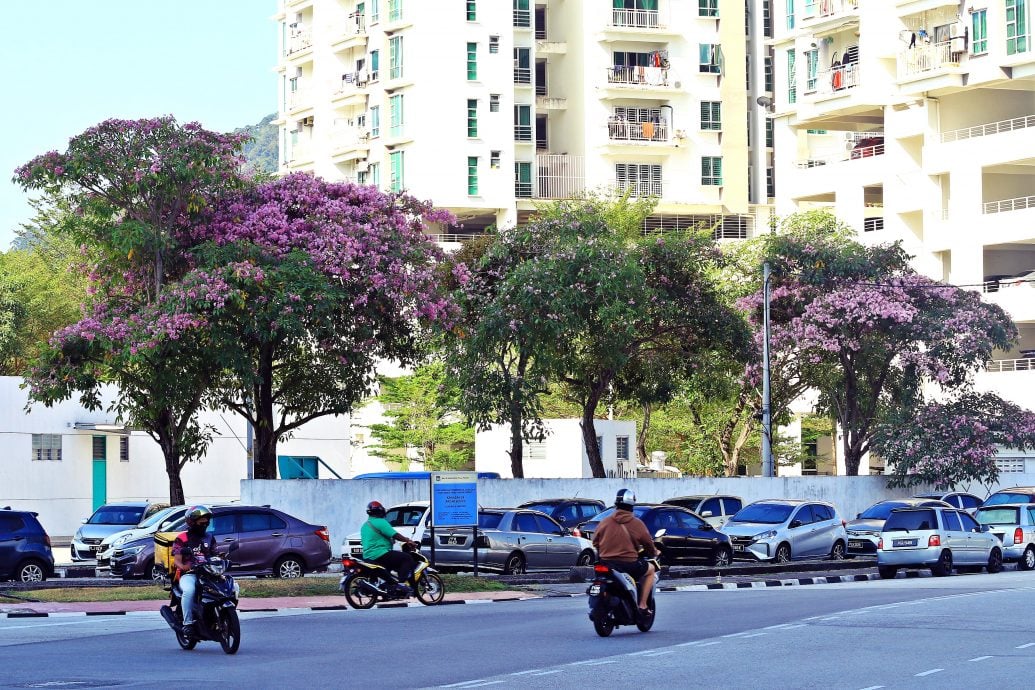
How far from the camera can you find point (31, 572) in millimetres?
33312

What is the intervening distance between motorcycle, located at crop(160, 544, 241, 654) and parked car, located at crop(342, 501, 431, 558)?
52.7ft

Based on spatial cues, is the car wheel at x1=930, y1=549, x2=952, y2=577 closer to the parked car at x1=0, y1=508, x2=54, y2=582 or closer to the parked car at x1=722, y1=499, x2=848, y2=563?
the parked car at x1=722, y1=499, x2=848, y2=563

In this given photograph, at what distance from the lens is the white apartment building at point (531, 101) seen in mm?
91812

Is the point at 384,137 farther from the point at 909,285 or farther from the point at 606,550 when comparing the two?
the point at 606,550

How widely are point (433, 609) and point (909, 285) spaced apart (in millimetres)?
31885

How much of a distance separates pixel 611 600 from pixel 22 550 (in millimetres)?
16178

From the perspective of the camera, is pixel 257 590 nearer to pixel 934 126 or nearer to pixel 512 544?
pixel 512 544

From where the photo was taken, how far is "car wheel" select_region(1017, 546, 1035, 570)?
129ft

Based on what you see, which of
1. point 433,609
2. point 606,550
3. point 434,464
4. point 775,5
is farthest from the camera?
point 775,5

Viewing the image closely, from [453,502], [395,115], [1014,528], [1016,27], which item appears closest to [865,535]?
[1014,528]

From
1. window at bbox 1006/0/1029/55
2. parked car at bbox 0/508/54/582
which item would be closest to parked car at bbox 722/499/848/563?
parked car at bbox 0/508/54/582

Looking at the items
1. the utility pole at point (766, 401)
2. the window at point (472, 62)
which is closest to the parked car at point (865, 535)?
the utility pole at point (766, 401)

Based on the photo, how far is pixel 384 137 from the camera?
9412 centimetres

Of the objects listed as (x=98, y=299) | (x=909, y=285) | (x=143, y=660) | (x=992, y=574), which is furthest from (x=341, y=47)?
(x=143, y=660)
